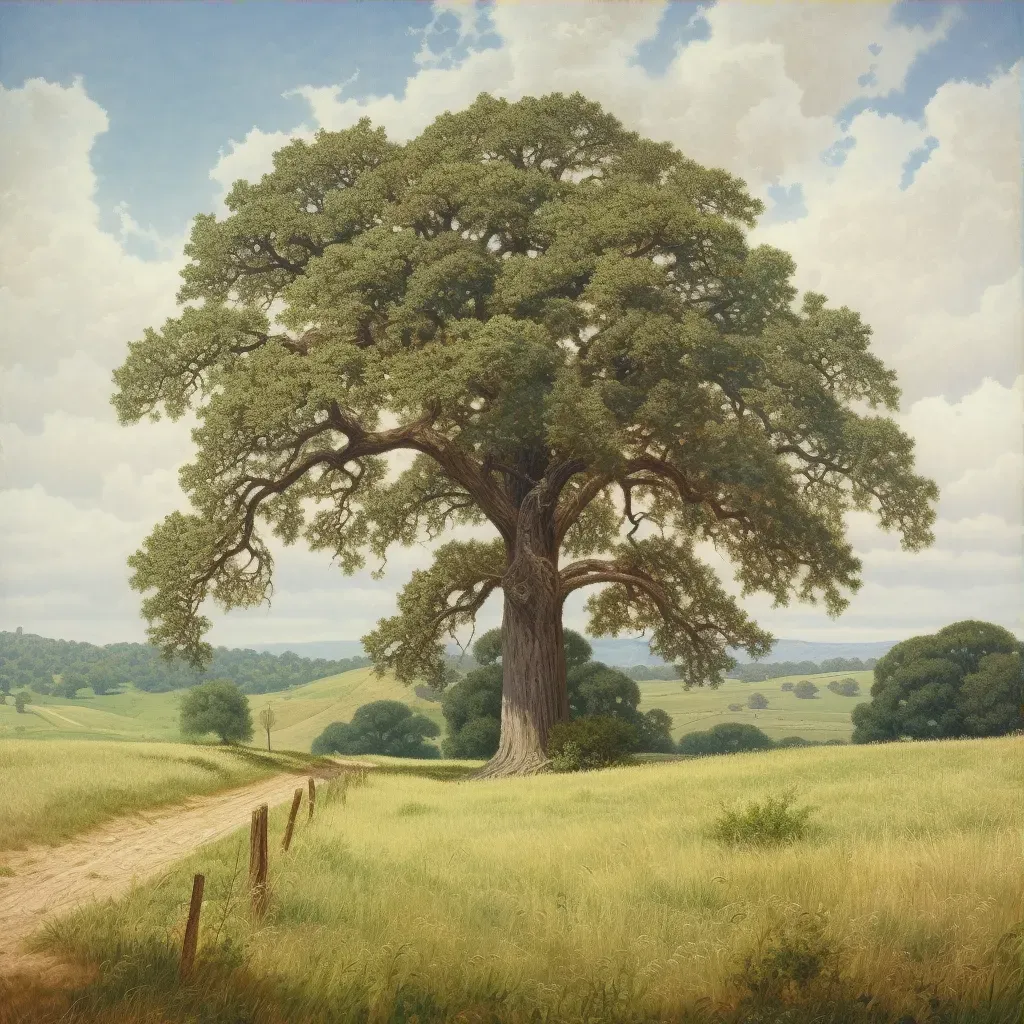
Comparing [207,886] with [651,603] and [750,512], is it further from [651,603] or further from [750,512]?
[651,603]

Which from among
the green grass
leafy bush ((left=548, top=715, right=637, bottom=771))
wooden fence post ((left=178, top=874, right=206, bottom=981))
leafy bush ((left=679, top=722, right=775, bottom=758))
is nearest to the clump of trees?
leafy bush ((left=548, top=715, right=637, bottom=771))

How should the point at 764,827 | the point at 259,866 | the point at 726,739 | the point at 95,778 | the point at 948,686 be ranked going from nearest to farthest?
the point at 259,866 < the point at 764,827 < the point at 95,778 < the point at 948,686 < the point at 726,739

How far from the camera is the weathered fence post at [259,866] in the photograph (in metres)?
9.95

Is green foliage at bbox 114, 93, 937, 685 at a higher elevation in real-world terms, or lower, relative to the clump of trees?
higher

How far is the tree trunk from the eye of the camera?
95.7 feet

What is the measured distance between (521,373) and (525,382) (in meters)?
0.25

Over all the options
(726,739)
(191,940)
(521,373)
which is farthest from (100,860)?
(726,739)

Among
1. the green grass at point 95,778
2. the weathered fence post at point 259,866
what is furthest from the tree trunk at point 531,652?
the weathered fence post at point 259,866

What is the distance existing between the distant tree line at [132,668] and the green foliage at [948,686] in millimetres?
20397

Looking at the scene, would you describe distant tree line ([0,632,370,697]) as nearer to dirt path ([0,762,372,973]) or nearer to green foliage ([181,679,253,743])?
green foliage ([181,679,253,743])

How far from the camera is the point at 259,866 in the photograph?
10211 millimetres

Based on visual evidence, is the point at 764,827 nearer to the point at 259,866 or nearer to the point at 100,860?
the point at 259,866

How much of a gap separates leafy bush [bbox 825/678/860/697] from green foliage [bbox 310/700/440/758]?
4057 cm

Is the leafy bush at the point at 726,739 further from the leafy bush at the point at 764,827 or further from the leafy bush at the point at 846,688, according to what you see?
the leafy bush at the point at 764,827
